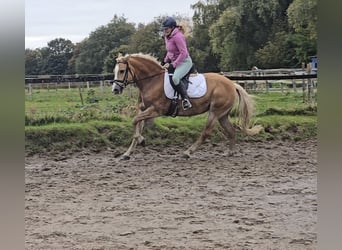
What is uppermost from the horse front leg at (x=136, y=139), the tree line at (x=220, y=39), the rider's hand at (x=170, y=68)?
the tree line at (x=220, y=39)

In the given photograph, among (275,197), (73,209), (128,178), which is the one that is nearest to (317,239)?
(275,197)

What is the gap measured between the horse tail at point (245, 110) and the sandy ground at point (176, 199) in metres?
0.06

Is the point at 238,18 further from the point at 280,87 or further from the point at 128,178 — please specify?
the point at 128,178

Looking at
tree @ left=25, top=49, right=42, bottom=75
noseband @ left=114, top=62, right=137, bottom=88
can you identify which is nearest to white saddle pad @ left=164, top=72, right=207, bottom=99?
noseband @ left=114, top=62, right=137, bottom=88

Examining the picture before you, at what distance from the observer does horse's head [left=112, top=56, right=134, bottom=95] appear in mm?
2391

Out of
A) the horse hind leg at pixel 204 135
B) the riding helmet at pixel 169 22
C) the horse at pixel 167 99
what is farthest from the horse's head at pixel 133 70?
the horse hind leg at pixel 204 135

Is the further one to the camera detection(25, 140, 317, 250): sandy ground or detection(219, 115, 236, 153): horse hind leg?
detection(219, 115, 236, 153): horse hind leg

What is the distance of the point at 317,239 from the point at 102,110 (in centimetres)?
102

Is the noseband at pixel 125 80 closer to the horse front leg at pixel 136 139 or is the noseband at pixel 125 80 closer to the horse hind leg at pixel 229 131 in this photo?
the horse front leg at pixel 136 139

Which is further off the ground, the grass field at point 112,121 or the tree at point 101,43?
the tree at point 101,43

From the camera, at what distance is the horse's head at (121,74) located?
2391 millimetres

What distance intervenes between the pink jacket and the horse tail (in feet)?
0.86

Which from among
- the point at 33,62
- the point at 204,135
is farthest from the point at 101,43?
the point at 204,135

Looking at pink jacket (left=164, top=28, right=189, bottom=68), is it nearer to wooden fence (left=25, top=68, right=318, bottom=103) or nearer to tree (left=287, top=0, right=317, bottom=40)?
wooden fence (left=25, top=68, right=318, bottom=103)
